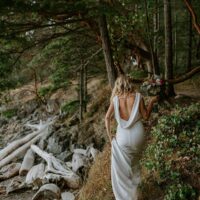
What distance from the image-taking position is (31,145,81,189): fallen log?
1116cm

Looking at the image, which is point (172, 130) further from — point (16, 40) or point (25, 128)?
point (25, 128)

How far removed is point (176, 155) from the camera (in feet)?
24.2

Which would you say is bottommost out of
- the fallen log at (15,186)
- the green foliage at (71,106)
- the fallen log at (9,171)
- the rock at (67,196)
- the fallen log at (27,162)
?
the fallen log at (9,171)

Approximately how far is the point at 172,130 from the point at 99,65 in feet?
36.8

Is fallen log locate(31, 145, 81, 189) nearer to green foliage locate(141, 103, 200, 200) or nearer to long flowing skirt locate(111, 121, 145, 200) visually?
green foliage locate(141, 103, 200, 200)

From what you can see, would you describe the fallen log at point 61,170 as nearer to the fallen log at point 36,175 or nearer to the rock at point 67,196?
the fallen log at point 36,175

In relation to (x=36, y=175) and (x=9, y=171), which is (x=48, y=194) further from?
(x=9, y=171)

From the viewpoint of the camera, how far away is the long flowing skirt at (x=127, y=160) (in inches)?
247

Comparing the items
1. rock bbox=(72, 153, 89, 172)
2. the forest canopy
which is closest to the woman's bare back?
the forest canopy

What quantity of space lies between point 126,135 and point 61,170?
20.7 feet

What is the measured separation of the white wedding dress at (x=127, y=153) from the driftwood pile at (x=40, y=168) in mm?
4012

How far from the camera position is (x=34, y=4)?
8.02m

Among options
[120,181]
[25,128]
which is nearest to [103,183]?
[120,181]

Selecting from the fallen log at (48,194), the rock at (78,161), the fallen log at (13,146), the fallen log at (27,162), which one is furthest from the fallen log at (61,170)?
the fallen log at (13,146)
